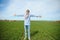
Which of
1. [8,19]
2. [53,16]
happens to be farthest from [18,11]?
[53,16]

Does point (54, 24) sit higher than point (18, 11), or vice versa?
point (18, 11)

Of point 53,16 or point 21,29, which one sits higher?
point 53,16

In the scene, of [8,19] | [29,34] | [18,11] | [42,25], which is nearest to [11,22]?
[8,19]

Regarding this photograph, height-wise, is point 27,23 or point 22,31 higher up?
point 27,23

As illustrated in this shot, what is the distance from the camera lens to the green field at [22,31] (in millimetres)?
1886

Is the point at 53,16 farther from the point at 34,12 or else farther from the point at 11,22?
the point at 11,22

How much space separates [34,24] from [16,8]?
12.9 inches

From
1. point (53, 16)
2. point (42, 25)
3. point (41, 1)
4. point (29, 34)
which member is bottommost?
point (29, 34)

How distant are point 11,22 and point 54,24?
1.93ft

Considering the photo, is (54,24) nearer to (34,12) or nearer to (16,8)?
(34,12)

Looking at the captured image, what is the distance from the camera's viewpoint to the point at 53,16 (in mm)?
1929

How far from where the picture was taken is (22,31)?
6.22ft

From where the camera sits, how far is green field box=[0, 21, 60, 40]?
6.19ft

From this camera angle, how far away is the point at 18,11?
1.90 metres
